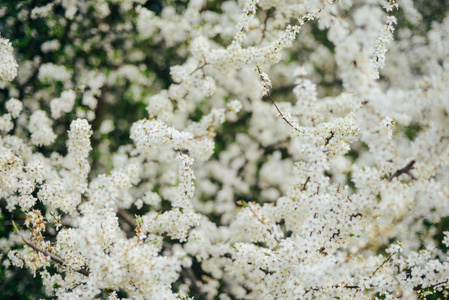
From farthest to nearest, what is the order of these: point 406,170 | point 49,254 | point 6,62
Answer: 1. point 6,62
2. point 49,254
3. point 406,170

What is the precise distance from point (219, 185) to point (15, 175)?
387cm

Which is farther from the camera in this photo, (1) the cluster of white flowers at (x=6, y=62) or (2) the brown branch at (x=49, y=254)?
(1) the cluster of white flowers at (x=6, y=62)

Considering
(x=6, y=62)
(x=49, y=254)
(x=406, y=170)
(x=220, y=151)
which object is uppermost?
(x=406, y=170)

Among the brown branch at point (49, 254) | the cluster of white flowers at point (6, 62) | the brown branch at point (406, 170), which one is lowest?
the brown branch at point (49, 254)

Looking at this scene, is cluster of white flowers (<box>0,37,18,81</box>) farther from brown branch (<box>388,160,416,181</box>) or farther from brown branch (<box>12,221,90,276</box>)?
brown branch (<box>388,160,416,181</box>)

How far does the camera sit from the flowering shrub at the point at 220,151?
2.80m

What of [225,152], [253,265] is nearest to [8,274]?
[253,265]

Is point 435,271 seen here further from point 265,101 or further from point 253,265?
point 265,101

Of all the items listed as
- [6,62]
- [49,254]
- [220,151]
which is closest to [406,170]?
[49,254]

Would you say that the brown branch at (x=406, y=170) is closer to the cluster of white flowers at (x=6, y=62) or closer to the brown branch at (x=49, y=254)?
the brown branch at (x=49, y=254)

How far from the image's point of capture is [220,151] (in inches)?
257

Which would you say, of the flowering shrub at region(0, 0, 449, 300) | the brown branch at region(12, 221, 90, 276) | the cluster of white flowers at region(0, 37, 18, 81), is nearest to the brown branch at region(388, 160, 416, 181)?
the flowering shrub at region(0, 0, 449, 300)

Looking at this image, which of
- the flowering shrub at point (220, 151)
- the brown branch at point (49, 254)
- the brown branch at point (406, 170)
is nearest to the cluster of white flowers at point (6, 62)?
the flowering shrub at point (220, 151)

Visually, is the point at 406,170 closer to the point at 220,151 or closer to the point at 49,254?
the point at 49,254
